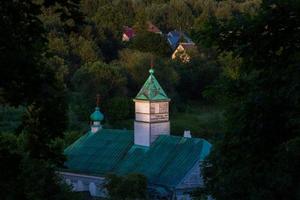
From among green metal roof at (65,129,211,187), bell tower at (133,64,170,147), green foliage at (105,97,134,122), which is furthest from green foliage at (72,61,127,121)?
bell tower at (133,64,170,147)

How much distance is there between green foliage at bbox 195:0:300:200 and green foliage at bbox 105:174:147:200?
14.1 meters

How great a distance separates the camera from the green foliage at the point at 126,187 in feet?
80.8

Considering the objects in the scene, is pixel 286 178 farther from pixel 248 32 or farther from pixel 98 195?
pixel 98 195

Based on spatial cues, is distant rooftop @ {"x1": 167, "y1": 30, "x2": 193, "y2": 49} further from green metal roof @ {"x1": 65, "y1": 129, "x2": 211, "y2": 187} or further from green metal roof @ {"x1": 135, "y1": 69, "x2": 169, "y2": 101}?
green metal roof @ {"x1": 65, "y1": 129, "x2": 211, "y2": 187}

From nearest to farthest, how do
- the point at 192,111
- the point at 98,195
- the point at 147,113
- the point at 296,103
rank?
the point at 296,103, the point at 98,195, the point at 147,113, the point at 192,111

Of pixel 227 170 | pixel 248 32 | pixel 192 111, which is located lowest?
pixel 192 111

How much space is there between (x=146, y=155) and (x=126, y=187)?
241 inches

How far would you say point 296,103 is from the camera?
9203 millimetres

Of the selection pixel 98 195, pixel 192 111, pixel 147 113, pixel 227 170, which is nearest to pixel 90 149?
pixel 147 113

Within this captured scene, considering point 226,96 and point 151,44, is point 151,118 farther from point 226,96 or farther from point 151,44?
point 151,44

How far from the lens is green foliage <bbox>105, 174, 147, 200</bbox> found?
24641 millimetres

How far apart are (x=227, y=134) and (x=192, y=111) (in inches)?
1391

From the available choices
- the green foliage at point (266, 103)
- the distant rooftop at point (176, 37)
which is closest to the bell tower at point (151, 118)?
the green foliage at point (266, 103)

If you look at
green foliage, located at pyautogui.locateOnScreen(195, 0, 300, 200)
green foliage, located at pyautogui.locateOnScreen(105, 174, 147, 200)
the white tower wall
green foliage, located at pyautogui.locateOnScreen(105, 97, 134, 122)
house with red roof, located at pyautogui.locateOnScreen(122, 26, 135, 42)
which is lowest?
green foliage, located at pyautogui.locateOnScreen(105, 97, 134, 122)
